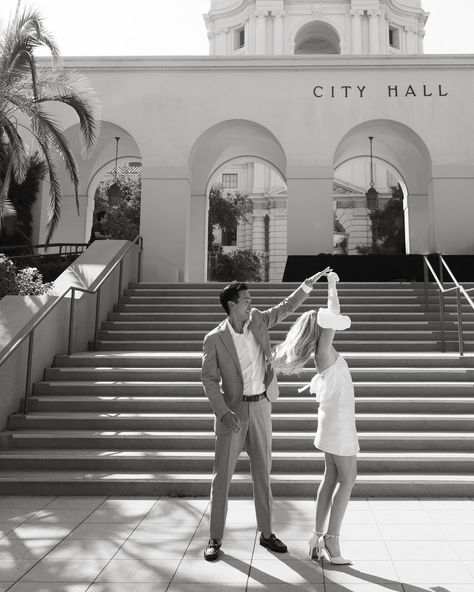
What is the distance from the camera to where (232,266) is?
1615 inches

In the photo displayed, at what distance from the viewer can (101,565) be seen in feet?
12.9

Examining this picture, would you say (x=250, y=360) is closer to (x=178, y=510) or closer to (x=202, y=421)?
(x=178, y=510)

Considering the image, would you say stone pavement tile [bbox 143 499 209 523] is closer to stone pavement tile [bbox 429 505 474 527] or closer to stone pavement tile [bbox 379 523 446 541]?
stone pavement tile [bbox 379 523 446 541]

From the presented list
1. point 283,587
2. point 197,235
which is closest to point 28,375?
point 283,587

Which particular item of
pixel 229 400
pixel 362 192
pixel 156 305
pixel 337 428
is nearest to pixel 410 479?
pixel 337 428

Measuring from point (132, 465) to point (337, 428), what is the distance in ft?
9.99

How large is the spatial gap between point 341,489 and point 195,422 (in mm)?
3142

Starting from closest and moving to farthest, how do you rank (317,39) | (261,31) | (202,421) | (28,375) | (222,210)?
1. (202,421)
2. (28,375)
3. (222,210)
4. (261,31)
5. (317,39)

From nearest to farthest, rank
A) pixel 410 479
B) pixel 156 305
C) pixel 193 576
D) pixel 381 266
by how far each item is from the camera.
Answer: pixel 193 576, pixel 410 479, pixel 156 305, pixel 381 266

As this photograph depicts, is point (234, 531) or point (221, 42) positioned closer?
point (234, 531)

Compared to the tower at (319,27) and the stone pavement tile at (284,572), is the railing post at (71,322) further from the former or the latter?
the tower at (319,27)

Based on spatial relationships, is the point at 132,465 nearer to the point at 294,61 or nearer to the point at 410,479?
the point at 410,479

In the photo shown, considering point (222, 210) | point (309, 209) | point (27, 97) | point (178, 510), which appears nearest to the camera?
point (178, 510)

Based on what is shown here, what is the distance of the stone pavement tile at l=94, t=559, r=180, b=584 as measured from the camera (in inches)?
146
